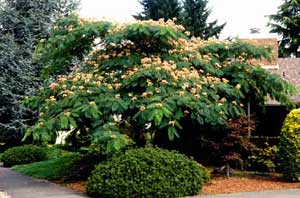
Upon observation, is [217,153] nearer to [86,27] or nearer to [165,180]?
[165,180]

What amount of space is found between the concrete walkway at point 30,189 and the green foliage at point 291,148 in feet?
19.3

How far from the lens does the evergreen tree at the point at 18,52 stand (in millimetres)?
26953

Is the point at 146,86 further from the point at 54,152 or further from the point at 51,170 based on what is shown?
the point at 54,152

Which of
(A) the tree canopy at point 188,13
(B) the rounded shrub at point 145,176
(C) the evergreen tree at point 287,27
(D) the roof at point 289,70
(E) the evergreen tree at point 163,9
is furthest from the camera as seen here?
(C) the evergreen tree at point 287,27

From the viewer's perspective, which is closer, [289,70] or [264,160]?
[264,160]

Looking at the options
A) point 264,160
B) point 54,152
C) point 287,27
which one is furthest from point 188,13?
point 264,160

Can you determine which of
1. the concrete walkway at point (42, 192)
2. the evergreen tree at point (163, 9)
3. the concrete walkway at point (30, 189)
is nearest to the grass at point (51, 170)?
the concrete walkway at point (30, 189)

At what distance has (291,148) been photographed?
44.5 feet

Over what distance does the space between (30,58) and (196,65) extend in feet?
51.3

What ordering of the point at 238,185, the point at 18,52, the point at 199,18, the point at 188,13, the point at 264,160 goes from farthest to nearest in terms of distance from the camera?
the point at 199,18 → the point at 188,13 → the point at 18,52 → the point at 264,160 → the point at 238,185

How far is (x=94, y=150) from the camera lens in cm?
1683

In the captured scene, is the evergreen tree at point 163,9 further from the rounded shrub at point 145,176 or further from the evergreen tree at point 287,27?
the rounded shrub at point 145,176

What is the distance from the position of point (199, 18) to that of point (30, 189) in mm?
22745

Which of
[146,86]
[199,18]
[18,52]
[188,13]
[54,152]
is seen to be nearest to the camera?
[146,86]
